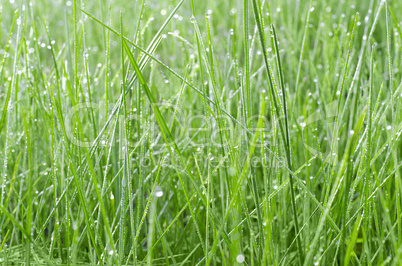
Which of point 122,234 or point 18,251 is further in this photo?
point 18,251

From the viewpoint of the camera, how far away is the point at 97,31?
1777mm

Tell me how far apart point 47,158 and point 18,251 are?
0.25 metres

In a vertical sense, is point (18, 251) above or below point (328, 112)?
below

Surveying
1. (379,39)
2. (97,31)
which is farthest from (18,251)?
(379,39)

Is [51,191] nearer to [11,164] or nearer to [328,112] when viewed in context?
[11,164]

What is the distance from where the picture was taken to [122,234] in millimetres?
538

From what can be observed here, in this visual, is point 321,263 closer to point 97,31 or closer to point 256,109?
point 256,109

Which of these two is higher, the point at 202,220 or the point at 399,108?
the point at 399,108

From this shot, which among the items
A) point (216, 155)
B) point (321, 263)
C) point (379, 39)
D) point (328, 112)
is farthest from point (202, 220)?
point (379, 39)

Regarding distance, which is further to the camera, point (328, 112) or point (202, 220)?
point (328, 112)

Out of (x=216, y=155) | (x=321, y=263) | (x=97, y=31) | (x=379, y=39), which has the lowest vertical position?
(x=321, y=263)

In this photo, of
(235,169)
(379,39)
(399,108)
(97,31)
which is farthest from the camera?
(97,31)

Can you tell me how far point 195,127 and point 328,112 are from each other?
0.33 metres

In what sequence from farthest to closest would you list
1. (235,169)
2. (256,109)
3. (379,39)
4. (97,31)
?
(97,31) → (379,39) → (256,109) → (235,169)
